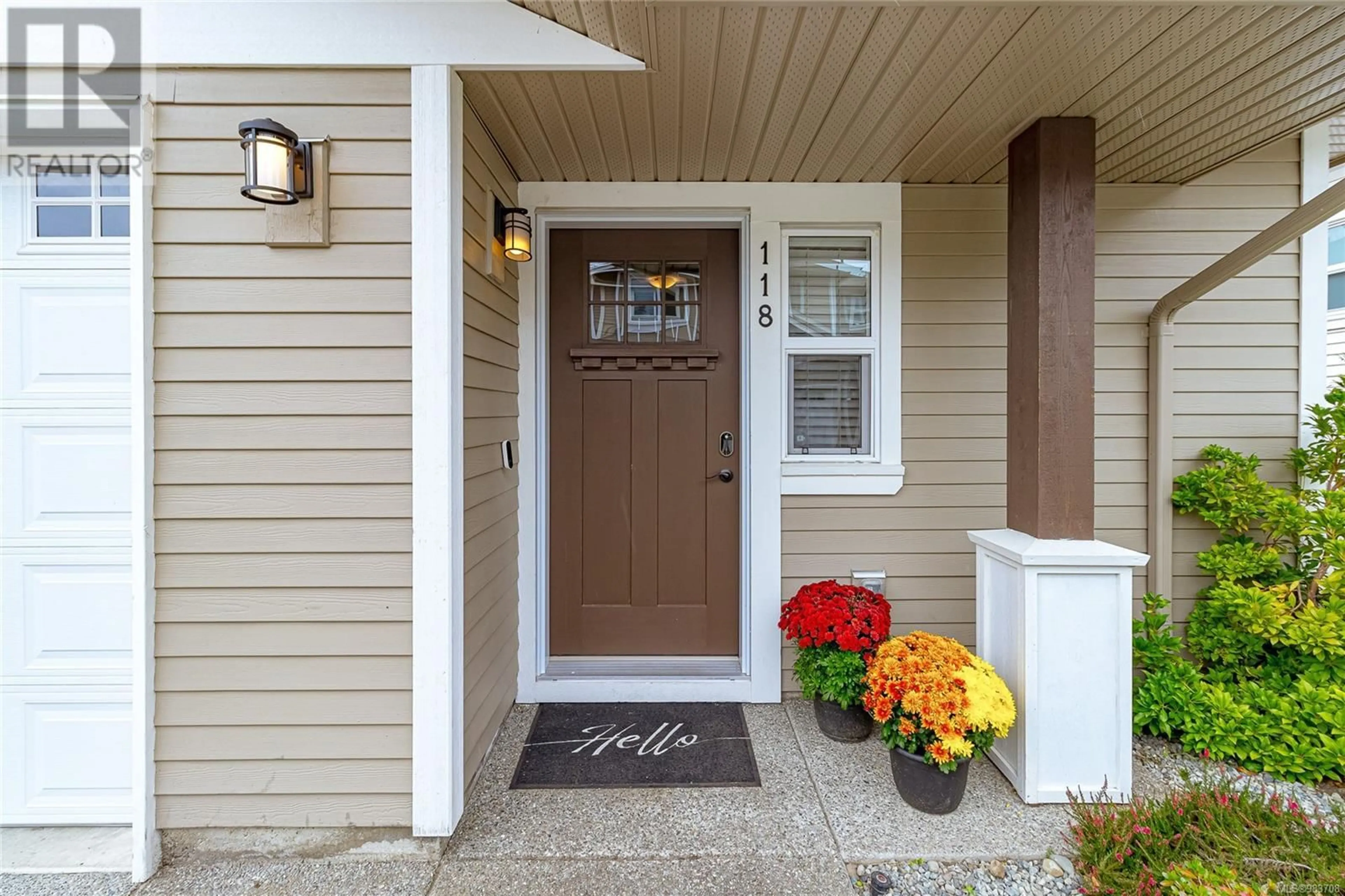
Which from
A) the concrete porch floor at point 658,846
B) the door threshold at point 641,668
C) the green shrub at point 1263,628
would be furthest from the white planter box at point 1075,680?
the door threshold at point 641,668

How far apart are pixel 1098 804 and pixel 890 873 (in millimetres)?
665

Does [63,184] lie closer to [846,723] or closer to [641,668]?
[641,668]

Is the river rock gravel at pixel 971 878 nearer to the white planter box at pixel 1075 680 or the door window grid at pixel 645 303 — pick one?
the white planter box at pixel 1075 680

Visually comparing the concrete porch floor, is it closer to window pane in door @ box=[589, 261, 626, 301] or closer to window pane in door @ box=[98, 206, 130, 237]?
window pane in door @ box=[98, 206, 130, 237]

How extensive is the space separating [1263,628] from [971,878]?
159 centimetres

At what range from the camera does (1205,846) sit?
5.23 feet

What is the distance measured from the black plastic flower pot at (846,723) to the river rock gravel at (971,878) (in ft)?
2.02

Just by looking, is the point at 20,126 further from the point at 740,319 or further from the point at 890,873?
the point at 890,873

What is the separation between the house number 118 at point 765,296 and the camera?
2652mm

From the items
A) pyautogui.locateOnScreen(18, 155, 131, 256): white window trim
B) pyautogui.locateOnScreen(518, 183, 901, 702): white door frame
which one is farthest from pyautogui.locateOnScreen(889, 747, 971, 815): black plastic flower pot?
pyautogui.locateOnScreen(18, 155, 131, 256): white window trim

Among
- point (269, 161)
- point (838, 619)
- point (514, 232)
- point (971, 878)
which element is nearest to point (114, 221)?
point (269, 161)

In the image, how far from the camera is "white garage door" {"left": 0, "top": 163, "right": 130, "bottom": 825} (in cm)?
184

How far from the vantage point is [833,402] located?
2.76 m

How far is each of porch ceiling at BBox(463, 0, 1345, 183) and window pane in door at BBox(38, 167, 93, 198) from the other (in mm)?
1188
